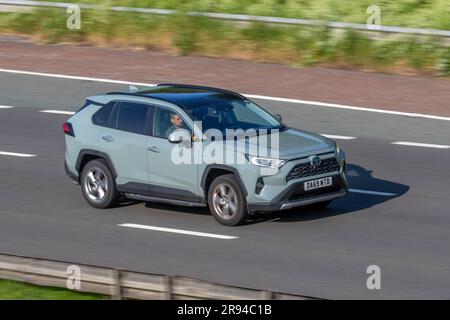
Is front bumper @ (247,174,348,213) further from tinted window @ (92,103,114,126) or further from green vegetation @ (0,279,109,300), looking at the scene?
green vegetation @ (0,279,109,300)

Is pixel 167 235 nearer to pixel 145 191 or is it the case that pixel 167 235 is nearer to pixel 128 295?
pixel 145 191

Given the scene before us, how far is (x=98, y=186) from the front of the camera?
626 inches

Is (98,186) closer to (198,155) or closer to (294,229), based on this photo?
(198,155)

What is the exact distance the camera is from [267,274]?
41.6 ft

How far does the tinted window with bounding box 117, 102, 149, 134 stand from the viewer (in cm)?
1539

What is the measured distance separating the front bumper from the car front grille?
111mm

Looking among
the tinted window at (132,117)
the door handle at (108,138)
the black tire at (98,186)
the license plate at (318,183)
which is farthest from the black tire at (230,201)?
the door handle at (108,138)

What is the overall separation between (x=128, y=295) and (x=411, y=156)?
8.65 meters

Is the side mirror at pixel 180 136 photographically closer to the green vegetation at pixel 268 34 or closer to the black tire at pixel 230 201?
the black tire at pixel 230 201

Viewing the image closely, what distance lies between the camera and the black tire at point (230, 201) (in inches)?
564

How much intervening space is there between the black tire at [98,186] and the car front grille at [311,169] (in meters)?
2.78

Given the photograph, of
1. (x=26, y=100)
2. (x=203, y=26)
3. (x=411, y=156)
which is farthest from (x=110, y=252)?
(x=203, y=26)
